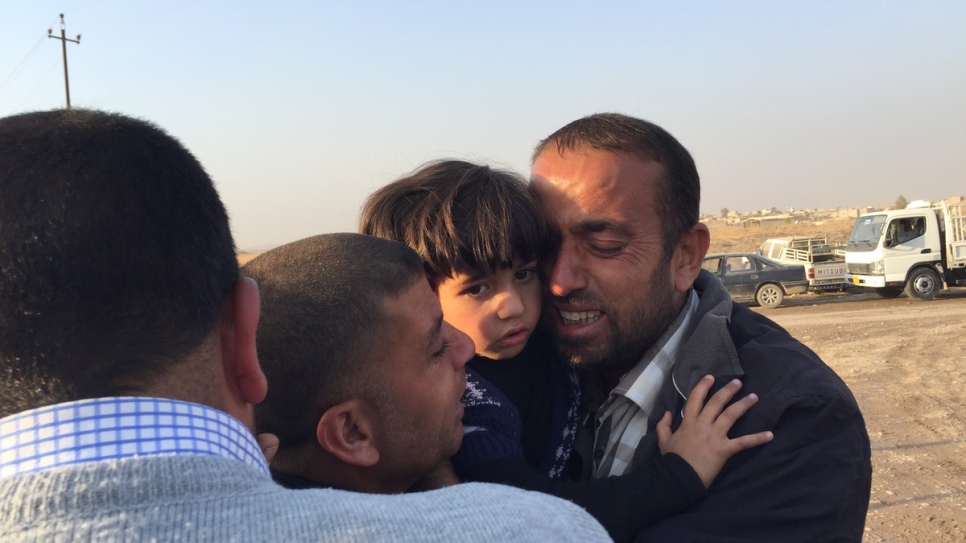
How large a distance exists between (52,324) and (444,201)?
67.6 inches

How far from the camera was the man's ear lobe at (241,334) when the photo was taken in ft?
3.88

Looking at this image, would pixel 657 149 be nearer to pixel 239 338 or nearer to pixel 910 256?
pixel 239 338

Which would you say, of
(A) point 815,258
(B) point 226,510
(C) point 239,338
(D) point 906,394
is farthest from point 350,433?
(A) point 815,258

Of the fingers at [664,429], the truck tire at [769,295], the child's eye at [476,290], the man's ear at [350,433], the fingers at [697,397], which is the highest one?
the child's eye at [476,290]

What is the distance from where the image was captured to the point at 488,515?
1.05 meters

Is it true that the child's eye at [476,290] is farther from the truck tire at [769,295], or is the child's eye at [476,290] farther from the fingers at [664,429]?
the truck tire at [769,295]

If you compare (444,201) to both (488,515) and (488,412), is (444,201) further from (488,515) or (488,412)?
(488,515)

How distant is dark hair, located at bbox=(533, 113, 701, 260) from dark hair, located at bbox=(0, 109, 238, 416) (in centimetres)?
183

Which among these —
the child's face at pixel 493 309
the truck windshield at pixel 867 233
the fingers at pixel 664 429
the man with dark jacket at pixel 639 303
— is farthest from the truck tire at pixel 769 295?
the fingers at pixel 664 429

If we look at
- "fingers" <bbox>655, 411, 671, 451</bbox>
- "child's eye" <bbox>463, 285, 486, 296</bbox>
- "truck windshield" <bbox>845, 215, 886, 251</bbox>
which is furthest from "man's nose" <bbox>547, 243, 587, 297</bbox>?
"truck windshield" <bbox>845, 215, 886, 251</bbox>

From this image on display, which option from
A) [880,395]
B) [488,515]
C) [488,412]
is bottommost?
[880,395]

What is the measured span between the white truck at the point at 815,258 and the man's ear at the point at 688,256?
21.2m

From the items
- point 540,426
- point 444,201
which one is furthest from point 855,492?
point 444,201

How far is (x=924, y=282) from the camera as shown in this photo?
2166 centimetres
